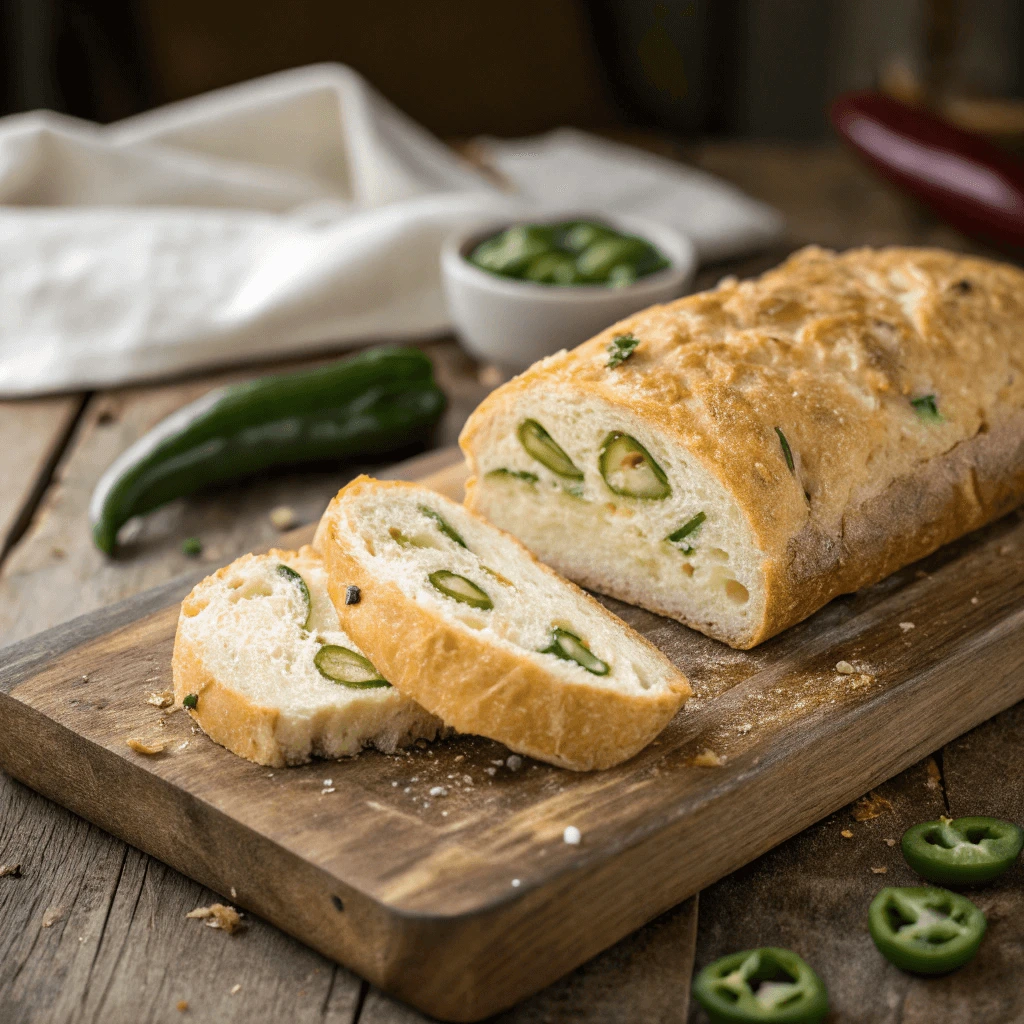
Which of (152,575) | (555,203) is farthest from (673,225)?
(152,575)

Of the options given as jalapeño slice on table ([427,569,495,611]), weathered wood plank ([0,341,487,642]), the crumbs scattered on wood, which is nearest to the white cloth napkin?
weathered wood plank ([0,341,487,642])

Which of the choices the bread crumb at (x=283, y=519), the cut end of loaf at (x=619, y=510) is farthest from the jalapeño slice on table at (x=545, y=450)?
the bread crumb at (x=283, y=519)

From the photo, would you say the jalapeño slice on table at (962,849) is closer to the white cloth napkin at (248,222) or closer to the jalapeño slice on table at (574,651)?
the jalapeño slice on table at (574,651)

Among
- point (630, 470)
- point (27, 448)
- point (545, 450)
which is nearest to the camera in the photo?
point (630, 470)

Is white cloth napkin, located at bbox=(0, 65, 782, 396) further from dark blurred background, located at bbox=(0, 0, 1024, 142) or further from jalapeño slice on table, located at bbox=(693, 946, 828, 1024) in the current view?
jalapeño slice on table, located at bbox=(693, 946, 828, 1024)

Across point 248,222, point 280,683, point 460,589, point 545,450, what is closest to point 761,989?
point 460,589

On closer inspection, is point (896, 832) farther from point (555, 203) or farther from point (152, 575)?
point (555, 203)

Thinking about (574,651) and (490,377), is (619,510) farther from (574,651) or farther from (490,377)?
(490,377)

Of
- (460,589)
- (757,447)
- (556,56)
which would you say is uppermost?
(757,447)
